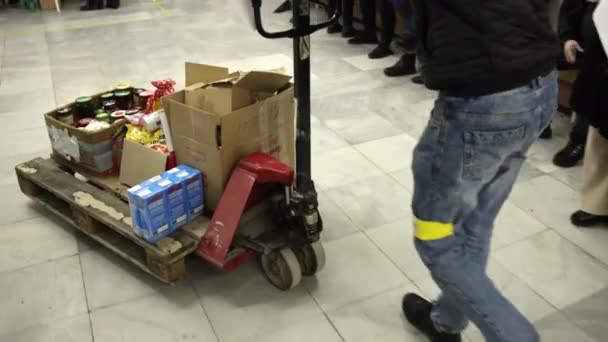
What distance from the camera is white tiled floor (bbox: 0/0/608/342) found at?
1.93m

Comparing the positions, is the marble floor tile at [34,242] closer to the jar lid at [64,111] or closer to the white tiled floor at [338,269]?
the white tiled floor at [338,269]

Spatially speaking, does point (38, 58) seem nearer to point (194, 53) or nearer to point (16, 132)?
point (194, 53)

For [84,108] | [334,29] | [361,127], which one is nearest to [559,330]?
[361,127]

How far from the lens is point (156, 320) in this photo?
1962 mm

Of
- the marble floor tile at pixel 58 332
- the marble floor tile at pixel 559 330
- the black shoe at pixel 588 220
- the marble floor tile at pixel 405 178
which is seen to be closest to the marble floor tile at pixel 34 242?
the marble floor tile at pixel 58 332

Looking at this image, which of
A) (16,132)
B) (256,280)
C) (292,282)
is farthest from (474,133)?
(16,132)

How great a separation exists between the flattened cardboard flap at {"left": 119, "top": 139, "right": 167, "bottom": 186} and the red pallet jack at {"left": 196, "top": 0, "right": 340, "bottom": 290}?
367 millimetres

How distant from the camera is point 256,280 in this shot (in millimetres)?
2148

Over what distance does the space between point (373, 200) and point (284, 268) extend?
2.59 feet

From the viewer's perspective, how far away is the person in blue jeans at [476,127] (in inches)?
45.3

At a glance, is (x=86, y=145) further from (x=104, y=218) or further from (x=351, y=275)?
(x=351, y=275)

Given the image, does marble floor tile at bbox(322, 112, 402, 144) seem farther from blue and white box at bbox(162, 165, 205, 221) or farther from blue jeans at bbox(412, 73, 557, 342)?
blue jeans at bbox(412, 73, 557, 342)

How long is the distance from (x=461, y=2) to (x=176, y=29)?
5.01 m

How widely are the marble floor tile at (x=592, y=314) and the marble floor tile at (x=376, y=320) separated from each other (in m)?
0.55
